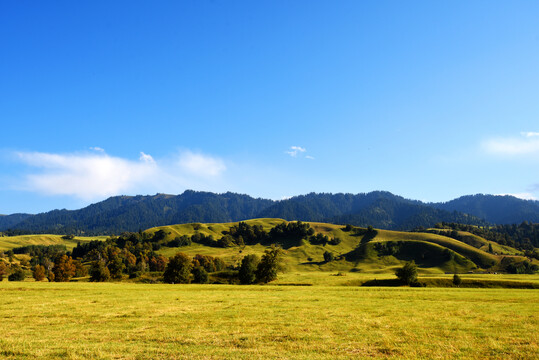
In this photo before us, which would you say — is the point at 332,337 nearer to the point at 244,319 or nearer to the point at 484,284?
the point at 244,319

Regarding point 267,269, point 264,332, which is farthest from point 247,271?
point 264,332

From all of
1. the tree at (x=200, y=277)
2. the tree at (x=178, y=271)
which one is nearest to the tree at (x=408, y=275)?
the tree at (x=200, y=277)

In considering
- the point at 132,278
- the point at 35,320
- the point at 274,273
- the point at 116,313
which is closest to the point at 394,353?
the point at 116,313

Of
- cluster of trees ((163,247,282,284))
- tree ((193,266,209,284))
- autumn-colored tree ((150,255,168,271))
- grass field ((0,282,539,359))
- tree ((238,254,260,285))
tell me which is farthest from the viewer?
autumn-colored tree ((150,255,168,271))

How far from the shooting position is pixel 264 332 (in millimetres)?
22922

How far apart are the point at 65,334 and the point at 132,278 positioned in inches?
4616

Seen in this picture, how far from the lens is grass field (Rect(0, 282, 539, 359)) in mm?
17797

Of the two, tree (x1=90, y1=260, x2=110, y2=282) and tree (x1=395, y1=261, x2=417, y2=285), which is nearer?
tree (x1=395, y1=261, x2=417, y2=285)

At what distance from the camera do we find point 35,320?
27484mm

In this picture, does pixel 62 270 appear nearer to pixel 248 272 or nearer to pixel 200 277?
pixel 200 277

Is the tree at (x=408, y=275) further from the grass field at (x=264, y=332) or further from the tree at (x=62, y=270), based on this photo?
the tree at (x=62, y=270)

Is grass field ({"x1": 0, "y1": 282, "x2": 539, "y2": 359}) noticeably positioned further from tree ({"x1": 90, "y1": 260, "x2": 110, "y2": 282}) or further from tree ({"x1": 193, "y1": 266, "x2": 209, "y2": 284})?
tree ({"x1": 90, "y1": 260, "x2": 110, "y2": 282})

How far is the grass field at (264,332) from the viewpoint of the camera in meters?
17.8

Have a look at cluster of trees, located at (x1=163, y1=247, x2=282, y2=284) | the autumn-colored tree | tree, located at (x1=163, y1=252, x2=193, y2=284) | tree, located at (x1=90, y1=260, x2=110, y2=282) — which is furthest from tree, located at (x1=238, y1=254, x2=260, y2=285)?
the autumn-colored tree
